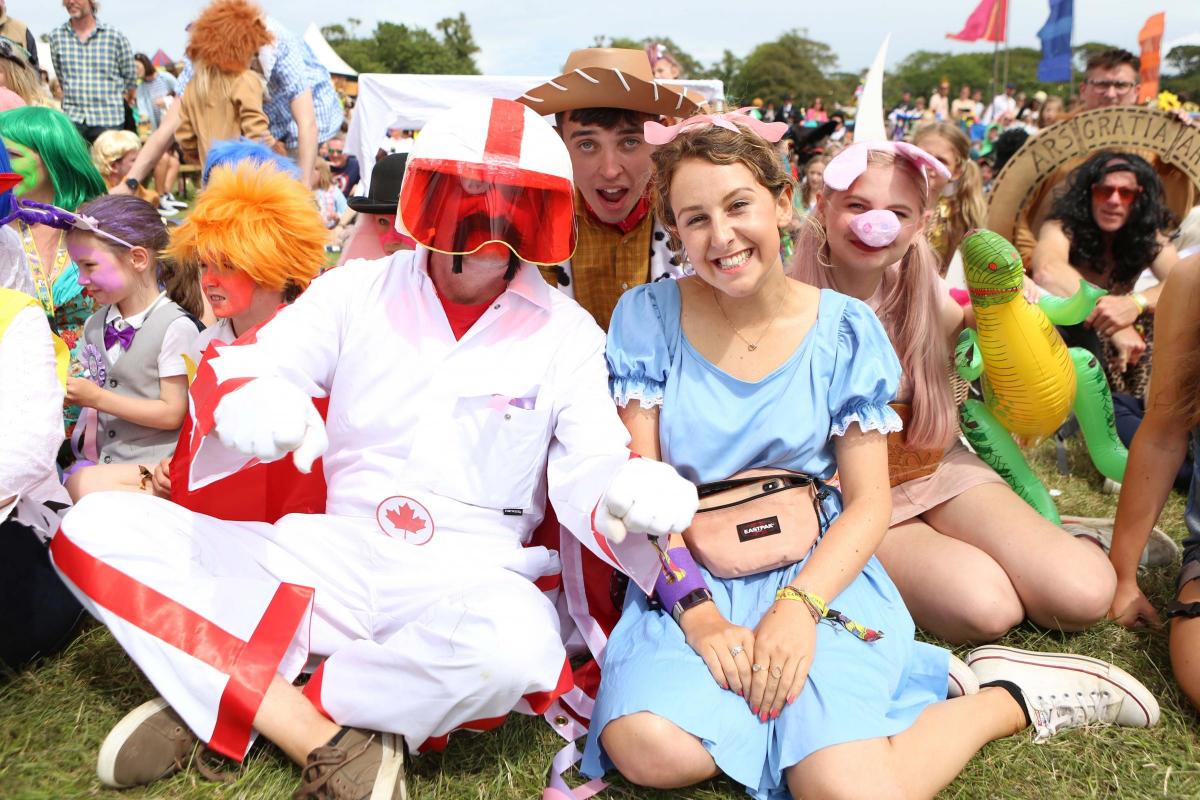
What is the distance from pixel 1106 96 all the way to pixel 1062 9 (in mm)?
11599

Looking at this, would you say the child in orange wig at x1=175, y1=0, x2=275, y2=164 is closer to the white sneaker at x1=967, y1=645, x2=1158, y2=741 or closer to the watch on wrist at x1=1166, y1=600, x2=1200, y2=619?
the white sneaker at x1=967, y1=645, x2=1158, y2=741

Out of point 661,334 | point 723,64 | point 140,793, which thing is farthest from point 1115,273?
point 723,64

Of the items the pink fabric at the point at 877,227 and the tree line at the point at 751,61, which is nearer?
the pink fabric at the point at 877,227

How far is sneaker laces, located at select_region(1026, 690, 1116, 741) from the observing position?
2283 millimetres

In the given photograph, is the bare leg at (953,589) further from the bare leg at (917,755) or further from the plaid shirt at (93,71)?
the plaid shirt at (93,71)

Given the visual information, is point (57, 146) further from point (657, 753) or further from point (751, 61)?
point (751, 61)

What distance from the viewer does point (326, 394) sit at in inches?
95.2

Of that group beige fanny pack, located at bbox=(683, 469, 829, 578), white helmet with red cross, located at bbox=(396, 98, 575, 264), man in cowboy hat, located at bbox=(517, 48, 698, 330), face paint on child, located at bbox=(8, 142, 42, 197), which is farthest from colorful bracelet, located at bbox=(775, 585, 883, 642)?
face paint on child, located at bbox=(8, 142, 42, 197)

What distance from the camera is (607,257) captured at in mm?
→ 3357

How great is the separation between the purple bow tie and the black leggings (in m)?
0.99

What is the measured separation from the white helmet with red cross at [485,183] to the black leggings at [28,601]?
128 centimetres

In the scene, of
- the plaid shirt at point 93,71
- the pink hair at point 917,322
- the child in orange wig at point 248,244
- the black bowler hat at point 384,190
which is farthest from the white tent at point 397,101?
the pink hair at point 917,322

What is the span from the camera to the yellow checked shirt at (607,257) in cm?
335

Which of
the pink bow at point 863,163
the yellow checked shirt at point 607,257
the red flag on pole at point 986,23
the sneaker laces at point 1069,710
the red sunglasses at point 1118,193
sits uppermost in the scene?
the red flag on pole at point 986,23
